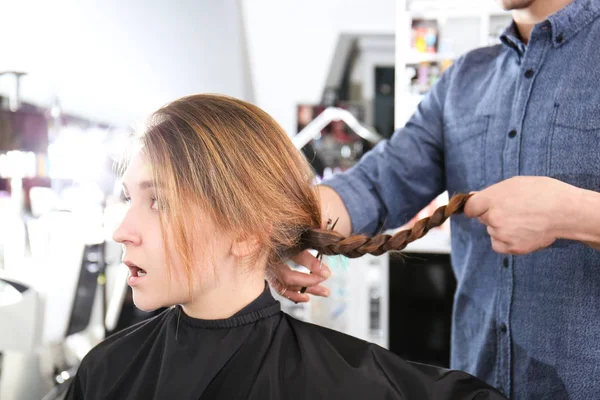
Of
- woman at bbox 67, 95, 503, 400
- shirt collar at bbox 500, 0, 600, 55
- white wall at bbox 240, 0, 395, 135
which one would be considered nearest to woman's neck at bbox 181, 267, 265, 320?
woman at bbox 67, 95, 503, 400

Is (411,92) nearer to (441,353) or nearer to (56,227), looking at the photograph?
(441,353)

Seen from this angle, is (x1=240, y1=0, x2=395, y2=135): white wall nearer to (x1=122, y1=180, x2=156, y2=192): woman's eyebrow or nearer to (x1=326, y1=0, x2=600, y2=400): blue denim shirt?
(x1=326, y1=0, x2=600, y2=400): blue denim shirt

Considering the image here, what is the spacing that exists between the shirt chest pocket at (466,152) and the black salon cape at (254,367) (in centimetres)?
47

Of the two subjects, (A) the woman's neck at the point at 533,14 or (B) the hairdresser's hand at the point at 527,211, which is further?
(A) the woman's neck at the point at 533,14

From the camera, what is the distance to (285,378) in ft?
3.63

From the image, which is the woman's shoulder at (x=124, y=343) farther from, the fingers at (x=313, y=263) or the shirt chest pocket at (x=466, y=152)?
the shirt chest pocket at (x=466, y=152)

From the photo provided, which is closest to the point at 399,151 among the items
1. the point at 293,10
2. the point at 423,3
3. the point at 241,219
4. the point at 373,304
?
the point at 241,219

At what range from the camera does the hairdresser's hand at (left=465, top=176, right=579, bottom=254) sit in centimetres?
99

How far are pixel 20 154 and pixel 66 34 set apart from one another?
34cm

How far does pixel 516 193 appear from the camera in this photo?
1.00 meters

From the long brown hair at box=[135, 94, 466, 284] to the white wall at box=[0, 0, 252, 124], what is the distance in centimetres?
44

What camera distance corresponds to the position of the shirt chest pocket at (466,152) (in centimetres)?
135

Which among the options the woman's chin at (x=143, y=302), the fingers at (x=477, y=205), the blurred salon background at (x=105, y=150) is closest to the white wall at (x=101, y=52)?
the blurred salon background at (x=105, y=150)

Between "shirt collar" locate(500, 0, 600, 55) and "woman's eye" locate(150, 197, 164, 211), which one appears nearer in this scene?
"woman's eye" locate(150, 197, 164, 211)
